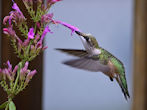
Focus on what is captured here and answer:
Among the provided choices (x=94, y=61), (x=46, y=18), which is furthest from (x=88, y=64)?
(x=46, y=18)

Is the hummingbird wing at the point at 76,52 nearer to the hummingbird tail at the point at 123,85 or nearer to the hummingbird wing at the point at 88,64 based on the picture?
the hummingbird wing at the point at 88,64

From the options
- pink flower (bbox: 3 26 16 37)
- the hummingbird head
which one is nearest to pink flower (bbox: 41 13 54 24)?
pink flower (bbox: 3 26 16 37)

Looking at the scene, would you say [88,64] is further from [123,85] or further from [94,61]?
[123,85]

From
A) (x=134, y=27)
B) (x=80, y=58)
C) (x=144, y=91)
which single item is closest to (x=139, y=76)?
(x=144, y=91)

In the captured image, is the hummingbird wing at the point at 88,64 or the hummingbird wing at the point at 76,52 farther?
the hummingbird wing at the point at 76,52

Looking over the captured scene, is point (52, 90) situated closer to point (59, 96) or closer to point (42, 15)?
point (59, 96)

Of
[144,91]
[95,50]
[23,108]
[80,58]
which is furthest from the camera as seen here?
[144,91]

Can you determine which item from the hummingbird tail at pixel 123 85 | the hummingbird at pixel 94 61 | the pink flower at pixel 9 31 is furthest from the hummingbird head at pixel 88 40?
the pink flower at pixel 9 31
